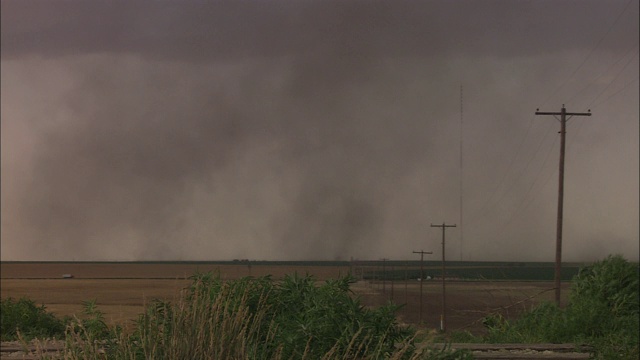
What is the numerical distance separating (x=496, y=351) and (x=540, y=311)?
5947mm

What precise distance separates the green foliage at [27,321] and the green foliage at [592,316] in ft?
36.2

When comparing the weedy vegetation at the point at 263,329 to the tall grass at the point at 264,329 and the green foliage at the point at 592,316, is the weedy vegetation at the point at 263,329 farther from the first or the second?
the green foliage at the point at 592,316

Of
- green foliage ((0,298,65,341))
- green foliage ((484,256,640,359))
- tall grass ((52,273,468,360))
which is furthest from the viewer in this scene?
green foliage ((0,298,65,341))

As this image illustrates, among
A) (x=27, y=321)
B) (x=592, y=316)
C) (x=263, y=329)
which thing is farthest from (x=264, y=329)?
(x=27, y=321)

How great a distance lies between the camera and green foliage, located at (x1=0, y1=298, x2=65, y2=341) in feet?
58.1

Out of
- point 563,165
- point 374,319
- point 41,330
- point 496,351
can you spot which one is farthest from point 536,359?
point 563,165

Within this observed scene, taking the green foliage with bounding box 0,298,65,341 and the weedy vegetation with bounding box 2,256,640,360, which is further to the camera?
the green foliage with bounding box 0,298,65,341

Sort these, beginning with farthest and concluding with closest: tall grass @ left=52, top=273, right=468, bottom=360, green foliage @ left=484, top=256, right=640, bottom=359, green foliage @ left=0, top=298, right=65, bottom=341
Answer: green foliage @ left=0, top=298, right=65, bottom=341, green foliage @ left=484, top=256, right=640, bottom=359, tall grass @ left=52, top=273, right=468, bottom=360

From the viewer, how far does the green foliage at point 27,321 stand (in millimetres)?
17719

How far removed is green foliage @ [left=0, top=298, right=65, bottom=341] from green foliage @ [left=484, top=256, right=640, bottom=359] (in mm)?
11042

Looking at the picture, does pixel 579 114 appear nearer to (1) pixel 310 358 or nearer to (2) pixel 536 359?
(2) pixel 536 359

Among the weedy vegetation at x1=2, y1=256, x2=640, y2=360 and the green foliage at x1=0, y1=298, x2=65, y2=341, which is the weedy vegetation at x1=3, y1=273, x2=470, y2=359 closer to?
the weedy vegetation at x1=2, y1=256, x2=640, y2=360

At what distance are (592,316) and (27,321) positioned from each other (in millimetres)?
13746

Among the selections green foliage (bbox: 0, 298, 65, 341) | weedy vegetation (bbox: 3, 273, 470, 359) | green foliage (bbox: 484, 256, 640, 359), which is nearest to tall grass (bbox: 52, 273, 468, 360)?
weedy vegetation (bbox: 3, 273, 470, 359)
